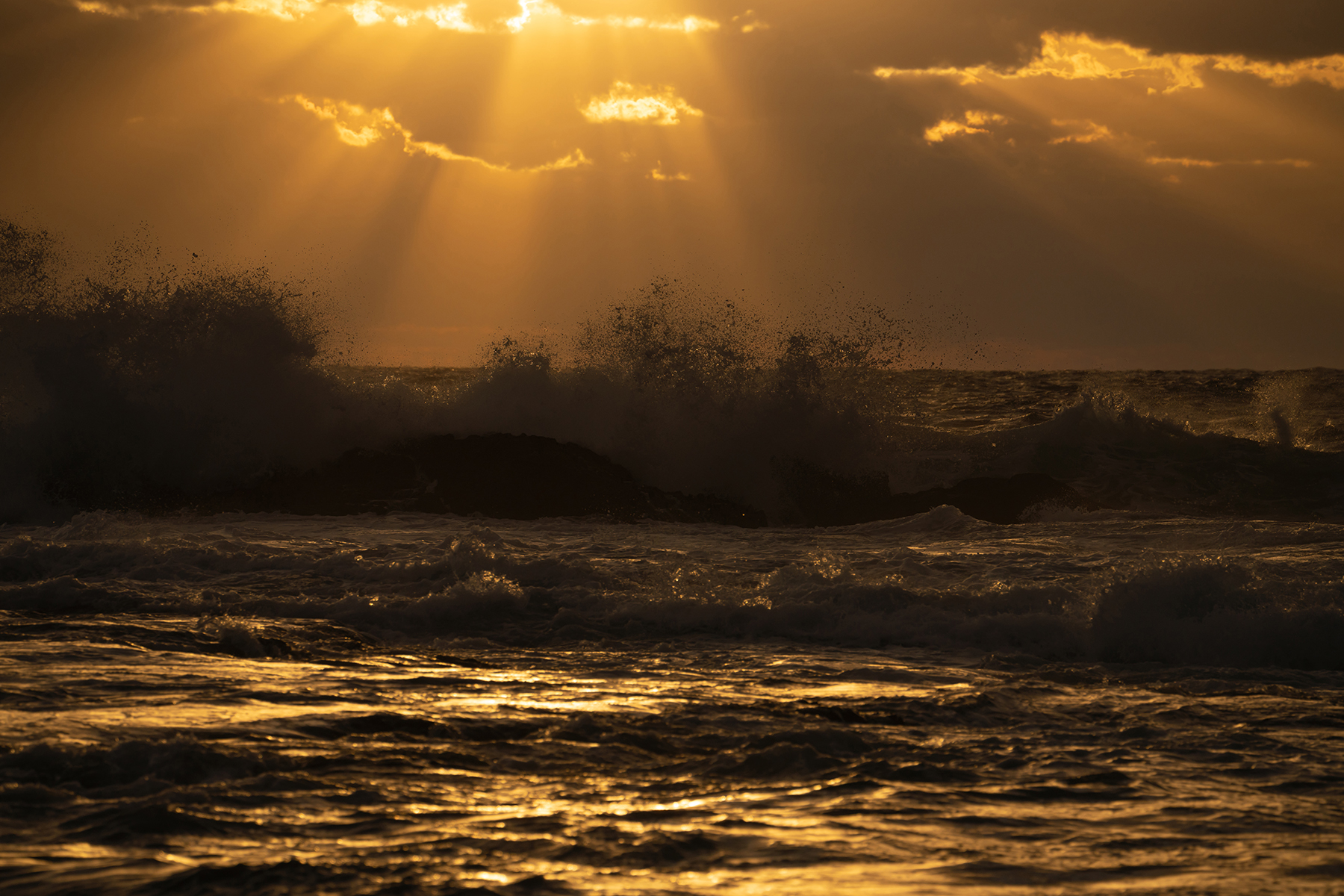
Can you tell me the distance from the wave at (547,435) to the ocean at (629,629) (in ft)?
0.21

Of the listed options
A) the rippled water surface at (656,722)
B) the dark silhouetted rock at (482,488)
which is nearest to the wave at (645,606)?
the rippled water surface at (656,722)

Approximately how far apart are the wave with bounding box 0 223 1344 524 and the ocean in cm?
7

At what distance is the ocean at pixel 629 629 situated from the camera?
134 inches

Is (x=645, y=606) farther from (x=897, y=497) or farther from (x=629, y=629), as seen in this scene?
(x=897, y=497)

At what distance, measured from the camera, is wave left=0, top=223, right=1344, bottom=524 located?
1470 cm

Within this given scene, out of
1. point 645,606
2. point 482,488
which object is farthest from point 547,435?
point 645,606

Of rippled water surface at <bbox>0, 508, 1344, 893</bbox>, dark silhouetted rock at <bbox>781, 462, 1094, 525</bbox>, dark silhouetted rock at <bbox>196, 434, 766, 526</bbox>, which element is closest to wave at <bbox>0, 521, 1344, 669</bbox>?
rippled water surface at <bbox>0, 508, 1344, 893</bbox>

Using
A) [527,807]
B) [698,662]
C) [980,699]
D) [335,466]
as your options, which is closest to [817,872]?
[527,807]

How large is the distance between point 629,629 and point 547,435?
940cm

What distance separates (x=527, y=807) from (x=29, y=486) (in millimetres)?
13343

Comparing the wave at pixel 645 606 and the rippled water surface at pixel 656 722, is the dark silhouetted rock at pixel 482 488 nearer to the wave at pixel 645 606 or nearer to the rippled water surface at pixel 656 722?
the rippled water surface at pixel 656 722

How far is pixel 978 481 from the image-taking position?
15.8 metres

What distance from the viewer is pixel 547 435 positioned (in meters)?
A: 16.3

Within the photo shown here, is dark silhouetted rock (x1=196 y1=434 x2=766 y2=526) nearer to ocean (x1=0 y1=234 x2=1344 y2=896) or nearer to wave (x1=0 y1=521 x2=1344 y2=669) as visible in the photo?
ocean (x1=0 y1=234 x2=1344 y2=896)
